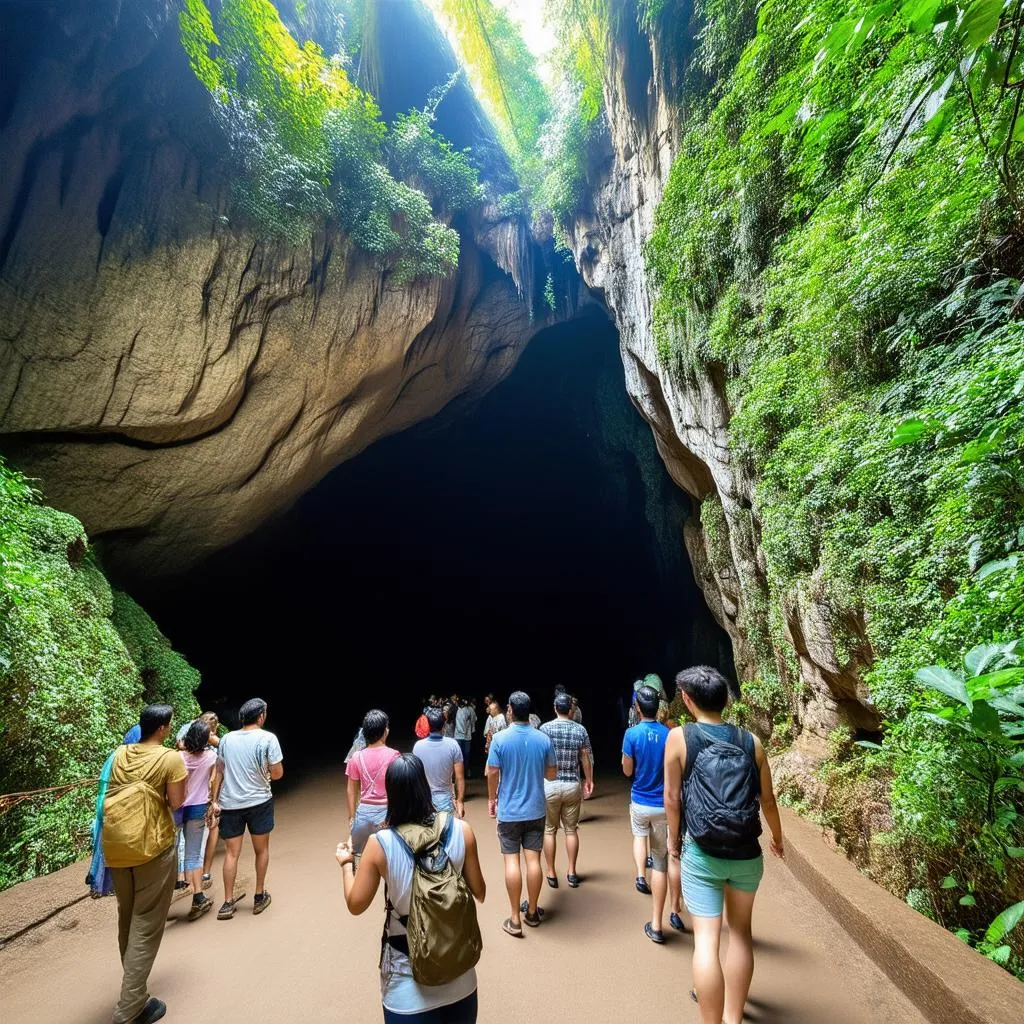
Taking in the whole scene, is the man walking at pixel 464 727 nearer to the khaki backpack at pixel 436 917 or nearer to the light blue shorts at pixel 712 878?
the light blue shorts at pixel 712 878

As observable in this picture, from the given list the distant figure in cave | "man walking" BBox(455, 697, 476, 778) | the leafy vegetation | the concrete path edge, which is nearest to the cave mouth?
"man walking" BBox(455, 697, 476, 778)

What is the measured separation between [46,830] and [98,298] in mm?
6960

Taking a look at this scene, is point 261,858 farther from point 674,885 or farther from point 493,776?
point 674,885

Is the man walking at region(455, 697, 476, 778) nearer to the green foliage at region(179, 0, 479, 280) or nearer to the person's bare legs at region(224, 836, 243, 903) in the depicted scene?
the person's bare legs at region(224, 836, 243, 903)

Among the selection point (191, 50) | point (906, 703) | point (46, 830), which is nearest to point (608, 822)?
point (906, 703)

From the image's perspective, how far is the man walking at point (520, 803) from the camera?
10.9ft

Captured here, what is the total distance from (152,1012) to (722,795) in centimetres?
312

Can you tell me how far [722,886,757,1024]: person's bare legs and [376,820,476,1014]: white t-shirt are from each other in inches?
45.7

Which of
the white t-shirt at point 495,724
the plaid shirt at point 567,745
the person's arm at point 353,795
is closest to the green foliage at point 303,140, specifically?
the white t-shirt at point 495,724

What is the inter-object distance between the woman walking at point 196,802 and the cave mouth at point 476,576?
8880 millimetres

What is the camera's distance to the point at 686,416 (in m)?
8.88

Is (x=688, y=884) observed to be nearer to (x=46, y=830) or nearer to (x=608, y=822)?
(x=608, y=822)

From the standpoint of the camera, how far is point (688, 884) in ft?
7.34

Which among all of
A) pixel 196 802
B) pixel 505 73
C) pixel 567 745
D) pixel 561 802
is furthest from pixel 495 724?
pixel 505 73
